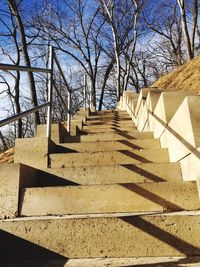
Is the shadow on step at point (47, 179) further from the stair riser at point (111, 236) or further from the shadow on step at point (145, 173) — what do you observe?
the stair riser at point (111, 236)

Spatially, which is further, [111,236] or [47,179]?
[47,179]

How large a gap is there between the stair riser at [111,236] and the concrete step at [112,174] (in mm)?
710

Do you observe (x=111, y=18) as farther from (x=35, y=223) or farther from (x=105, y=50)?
(x=35, y=223)

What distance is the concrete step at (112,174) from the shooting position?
2.65 m

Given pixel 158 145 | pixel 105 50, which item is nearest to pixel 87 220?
pixel 158 145

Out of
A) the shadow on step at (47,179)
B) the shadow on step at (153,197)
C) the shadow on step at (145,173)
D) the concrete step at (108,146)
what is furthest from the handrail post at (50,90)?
the shadow on step at (153,197)

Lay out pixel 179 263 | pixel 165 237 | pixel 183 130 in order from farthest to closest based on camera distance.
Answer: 1. pixel 183 130
2. pixel 165 237
3. pixel 179 263

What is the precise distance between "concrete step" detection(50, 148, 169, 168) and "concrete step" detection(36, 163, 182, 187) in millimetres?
349

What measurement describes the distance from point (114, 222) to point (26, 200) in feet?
2.33

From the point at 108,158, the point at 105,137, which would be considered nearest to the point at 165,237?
the point at 108,158

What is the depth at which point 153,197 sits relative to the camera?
2.29 metres

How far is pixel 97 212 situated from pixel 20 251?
0.57 metres

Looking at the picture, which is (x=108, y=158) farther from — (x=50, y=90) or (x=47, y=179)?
(x=50, y=90)

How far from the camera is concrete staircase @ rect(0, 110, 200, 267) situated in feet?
6.29
